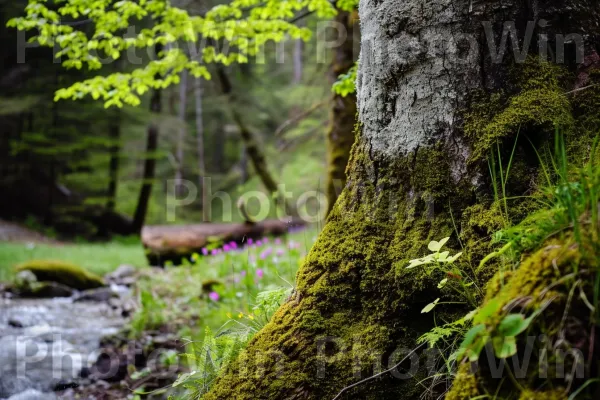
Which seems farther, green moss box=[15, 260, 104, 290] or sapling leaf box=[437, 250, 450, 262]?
green moss box=[15, 260, 104, 290]

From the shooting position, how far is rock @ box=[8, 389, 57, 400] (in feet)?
13.6

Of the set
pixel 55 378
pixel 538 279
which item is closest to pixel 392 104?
pixel 538 279

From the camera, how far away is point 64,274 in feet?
28.6

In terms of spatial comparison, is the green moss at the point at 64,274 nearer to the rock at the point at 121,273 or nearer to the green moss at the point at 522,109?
the rock at the point at 121,273

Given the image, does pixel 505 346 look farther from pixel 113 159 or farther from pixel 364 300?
pixel 113 159

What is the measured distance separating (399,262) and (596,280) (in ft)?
3.25

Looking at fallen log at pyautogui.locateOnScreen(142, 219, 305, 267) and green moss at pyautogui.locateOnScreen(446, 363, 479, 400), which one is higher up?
green moss at pyautogui.locateOnScreen(446, 363, 479, 400)

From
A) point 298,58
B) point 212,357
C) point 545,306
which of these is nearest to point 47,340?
point 212,357

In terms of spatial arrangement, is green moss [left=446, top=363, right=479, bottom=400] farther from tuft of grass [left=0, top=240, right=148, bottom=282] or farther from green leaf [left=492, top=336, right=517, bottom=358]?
tuft of grass [left=0, top=240, right=148, bottom=282]

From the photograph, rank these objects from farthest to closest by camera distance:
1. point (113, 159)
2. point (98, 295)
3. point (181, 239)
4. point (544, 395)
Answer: point (113, 159), point (181, 239), point (98, 295), point (544, 395)

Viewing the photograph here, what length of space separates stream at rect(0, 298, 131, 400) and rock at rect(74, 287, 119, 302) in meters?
0.19

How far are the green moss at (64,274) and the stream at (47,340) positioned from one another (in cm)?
67

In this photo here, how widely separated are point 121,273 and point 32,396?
6.09 meters

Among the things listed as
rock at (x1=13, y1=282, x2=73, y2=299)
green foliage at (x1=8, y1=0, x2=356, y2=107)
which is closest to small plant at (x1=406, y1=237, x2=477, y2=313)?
green foliage at (x1=8, y1=0, x2=356, y2=107)
